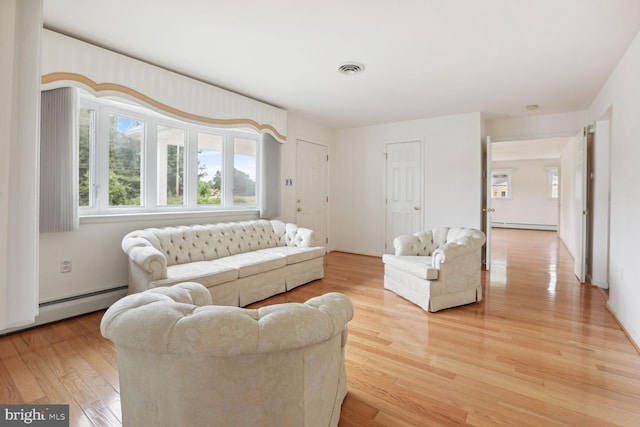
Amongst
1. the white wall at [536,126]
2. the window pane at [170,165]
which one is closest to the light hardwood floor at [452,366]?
the window pane at [170,165]

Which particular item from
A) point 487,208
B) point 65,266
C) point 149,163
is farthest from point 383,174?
point 65,266

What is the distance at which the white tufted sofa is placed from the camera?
110 inches

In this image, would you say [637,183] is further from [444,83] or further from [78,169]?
[78,169]

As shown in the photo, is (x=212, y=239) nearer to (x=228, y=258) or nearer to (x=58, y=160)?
(x=228, y=258)

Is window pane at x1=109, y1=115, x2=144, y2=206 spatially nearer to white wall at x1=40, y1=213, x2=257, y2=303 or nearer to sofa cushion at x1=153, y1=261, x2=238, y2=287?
white wall at x1=40, y1=213, x2=257, y2=303

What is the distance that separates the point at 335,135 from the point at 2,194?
5951 millimetres

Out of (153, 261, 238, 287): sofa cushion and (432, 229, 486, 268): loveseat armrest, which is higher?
(432, 229, 486, 268): loveseat armrest

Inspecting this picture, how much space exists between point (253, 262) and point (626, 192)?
373 centimetres

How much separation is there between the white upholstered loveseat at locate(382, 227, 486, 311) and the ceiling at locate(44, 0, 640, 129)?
191 centimetres

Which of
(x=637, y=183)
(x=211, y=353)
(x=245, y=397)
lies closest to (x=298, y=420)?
(x=245, y=397)

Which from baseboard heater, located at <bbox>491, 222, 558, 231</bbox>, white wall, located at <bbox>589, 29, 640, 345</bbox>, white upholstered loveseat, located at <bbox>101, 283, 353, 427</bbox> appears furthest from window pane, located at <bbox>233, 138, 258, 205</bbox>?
baseboard heater, located at <bbox>491, 222, 558, 231</bbox>

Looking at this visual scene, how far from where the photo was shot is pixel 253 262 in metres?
3.39

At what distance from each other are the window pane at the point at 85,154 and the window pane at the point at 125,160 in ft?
0.63

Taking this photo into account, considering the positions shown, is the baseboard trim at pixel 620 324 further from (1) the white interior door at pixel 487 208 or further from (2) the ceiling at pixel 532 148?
(2) the ceiling at pixel 532 148
